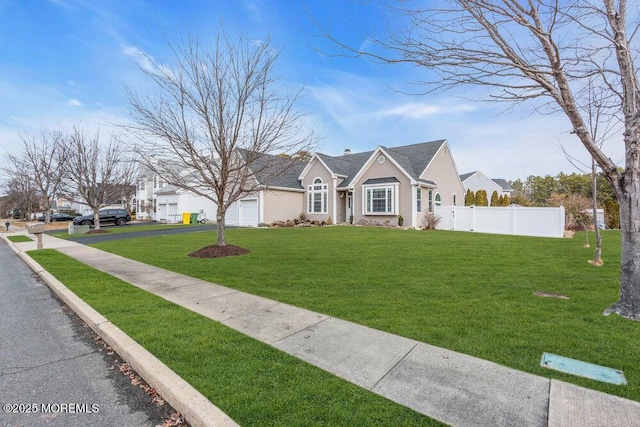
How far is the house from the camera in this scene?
20812mm

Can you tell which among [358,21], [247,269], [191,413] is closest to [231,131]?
[247,269]

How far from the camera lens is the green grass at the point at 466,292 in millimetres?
3467

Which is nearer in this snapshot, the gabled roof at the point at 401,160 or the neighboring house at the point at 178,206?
the gabled roof at the point at 401,160

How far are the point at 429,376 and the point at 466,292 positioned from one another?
10.5 ft

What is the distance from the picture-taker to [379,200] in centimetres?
2164

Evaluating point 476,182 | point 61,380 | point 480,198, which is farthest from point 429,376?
point 476,182

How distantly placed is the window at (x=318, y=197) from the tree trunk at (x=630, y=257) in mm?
20551

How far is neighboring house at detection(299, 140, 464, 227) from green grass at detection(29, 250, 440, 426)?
58.4 feet

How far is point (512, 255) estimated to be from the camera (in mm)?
9602

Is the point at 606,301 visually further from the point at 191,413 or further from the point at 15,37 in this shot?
the point at 15,37

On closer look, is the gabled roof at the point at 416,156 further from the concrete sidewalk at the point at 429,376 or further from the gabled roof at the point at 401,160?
the concrete sidewalk at the point at 429,376

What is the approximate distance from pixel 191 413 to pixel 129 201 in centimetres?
5524

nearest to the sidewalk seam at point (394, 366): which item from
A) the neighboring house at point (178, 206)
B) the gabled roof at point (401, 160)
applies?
the gabled roof at point (401, 160)

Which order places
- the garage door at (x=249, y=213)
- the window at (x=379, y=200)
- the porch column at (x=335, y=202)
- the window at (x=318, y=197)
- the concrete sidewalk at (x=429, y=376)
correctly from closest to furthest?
the concrete sidewalk at (x=429, y=376) < the window at (x=379, y=200) < the porch column at (x=335, y=202) < the window at (x=318, y=197) < the garage door at (x=249, y=213)
